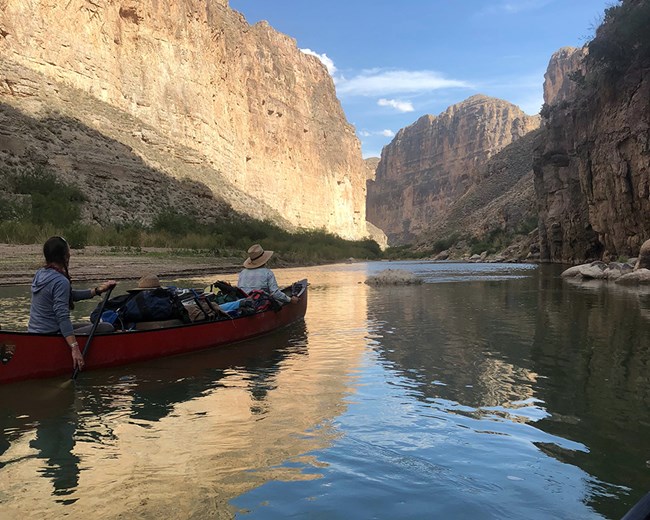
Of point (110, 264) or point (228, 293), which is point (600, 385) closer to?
point (228, 293)

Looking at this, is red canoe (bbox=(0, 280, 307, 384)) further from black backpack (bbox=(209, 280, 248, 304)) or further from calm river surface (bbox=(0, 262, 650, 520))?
black backpack (bbox=(209, 280, 248, 304))

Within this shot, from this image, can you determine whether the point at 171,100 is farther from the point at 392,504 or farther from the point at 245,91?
the point at 392,504

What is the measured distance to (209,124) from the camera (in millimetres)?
56719

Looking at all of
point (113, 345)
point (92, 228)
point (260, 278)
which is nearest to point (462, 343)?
point (260, 278)

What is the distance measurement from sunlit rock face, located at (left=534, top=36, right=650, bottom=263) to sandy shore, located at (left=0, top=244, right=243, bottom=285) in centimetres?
1918

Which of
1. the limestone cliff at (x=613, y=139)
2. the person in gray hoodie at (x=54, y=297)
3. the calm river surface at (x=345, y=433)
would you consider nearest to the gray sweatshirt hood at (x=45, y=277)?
the person in gray hoodie at (x=54, y=297)

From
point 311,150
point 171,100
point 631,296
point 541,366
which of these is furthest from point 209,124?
point 541,366

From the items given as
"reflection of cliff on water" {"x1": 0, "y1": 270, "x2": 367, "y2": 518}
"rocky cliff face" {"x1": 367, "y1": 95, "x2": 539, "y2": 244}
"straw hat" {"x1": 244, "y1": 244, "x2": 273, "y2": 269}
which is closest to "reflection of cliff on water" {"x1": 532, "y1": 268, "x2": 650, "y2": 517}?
"reflection of cliff on water" {"x1": 0, "y1": 270, "x2": 367, "y2": 518}

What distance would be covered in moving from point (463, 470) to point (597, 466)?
2.90ft

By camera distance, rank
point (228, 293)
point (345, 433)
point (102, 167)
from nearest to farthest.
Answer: point (345, 433) → point (228, 293) → point (102, 167)

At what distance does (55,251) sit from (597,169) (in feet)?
96.8

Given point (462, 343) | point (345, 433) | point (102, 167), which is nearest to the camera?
point (345, 433)

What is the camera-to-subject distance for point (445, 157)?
186000 millimetres

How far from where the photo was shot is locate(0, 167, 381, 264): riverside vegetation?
24.3 metres
